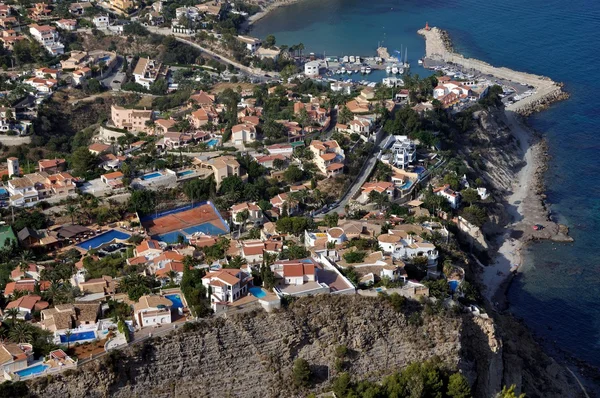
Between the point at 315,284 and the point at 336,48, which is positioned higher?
the point at 315,284

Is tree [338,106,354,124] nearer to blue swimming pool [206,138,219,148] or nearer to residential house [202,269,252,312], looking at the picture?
blue swimming pool [206,138,219,148]

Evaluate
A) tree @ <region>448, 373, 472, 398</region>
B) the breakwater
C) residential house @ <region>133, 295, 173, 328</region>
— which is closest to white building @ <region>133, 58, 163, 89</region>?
the breakwater

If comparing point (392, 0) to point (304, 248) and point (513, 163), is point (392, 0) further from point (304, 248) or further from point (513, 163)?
point (304, 248)

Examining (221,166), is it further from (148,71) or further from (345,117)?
(148,71)

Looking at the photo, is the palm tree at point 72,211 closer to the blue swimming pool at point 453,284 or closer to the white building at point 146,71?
the blue swimming pool at point 453,284

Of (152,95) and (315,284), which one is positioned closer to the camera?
(315,284)

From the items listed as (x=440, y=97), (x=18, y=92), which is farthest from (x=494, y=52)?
(x=18, y=92)

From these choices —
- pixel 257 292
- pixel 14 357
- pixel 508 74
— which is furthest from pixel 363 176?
pixel 508 74
